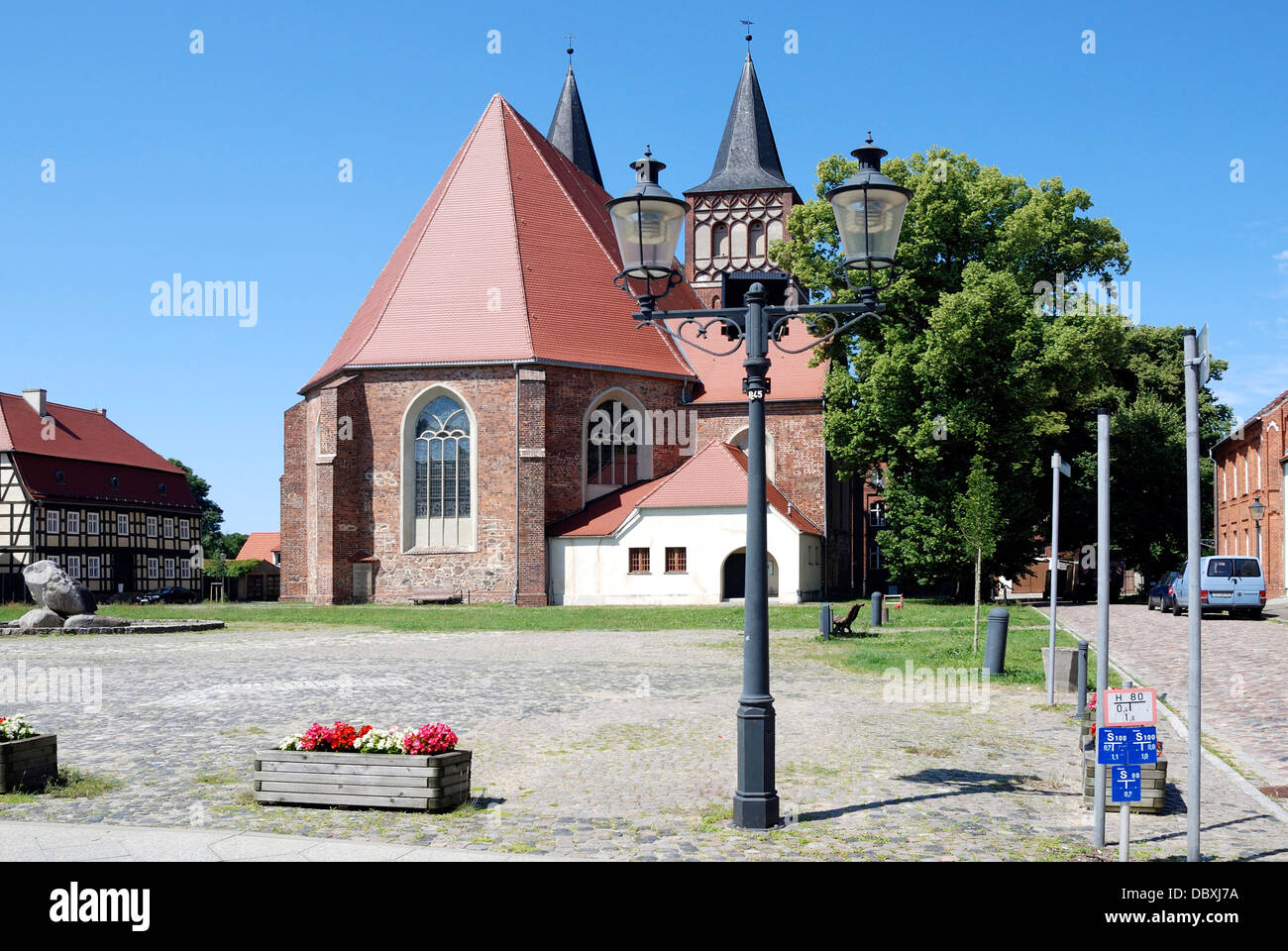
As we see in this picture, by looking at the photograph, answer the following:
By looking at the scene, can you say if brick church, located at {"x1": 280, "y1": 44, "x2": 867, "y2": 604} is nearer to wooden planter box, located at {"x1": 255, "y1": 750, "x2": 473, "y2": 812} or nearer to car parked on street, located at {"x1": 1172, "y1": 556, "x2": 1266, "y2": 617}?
car parked on street, located at {"x1": 1172, "y1": 556, "x2": 1266, "y2": 617}

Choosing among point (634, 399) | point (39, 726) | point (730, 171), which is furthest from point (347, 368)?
point (39, 726)

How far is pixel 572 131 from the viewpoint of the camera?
5594 centimetres

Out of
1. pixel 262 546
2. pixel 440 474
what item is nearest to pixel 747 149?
pixel 440 474

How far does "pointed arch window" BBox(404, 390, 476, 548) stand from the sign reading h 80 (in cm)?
3401

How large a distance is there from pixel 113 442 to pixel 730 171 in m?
36.2

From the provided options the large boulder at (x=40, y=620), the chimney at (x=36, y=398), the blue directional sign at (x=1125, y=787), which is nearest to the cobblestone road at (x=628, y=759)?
the blue directional sign at (x=1125, y=787)

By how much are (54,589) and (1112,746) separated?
27.2 metres

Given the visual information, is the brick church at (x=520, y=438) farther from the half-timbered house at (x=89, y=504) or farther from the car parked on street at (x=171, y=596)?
the half-timbered house at (x=89, y=504)

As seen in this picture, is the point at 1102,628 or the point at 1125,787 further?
the point at 1102,628

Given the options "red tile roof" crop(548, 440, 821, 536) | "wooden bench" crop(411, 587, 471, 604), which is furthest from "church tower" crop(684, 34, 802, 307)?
"wooden bench" crop(411, 587, 471, 604)

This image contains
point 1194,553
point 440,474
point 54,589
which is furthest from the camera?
point 440,474

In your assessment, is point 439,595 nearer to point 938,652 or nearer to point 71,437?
point 938,652

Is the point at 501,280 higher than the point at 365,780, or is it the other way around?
the point at 501,280

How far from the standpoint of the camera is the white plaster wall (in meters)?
37.8
